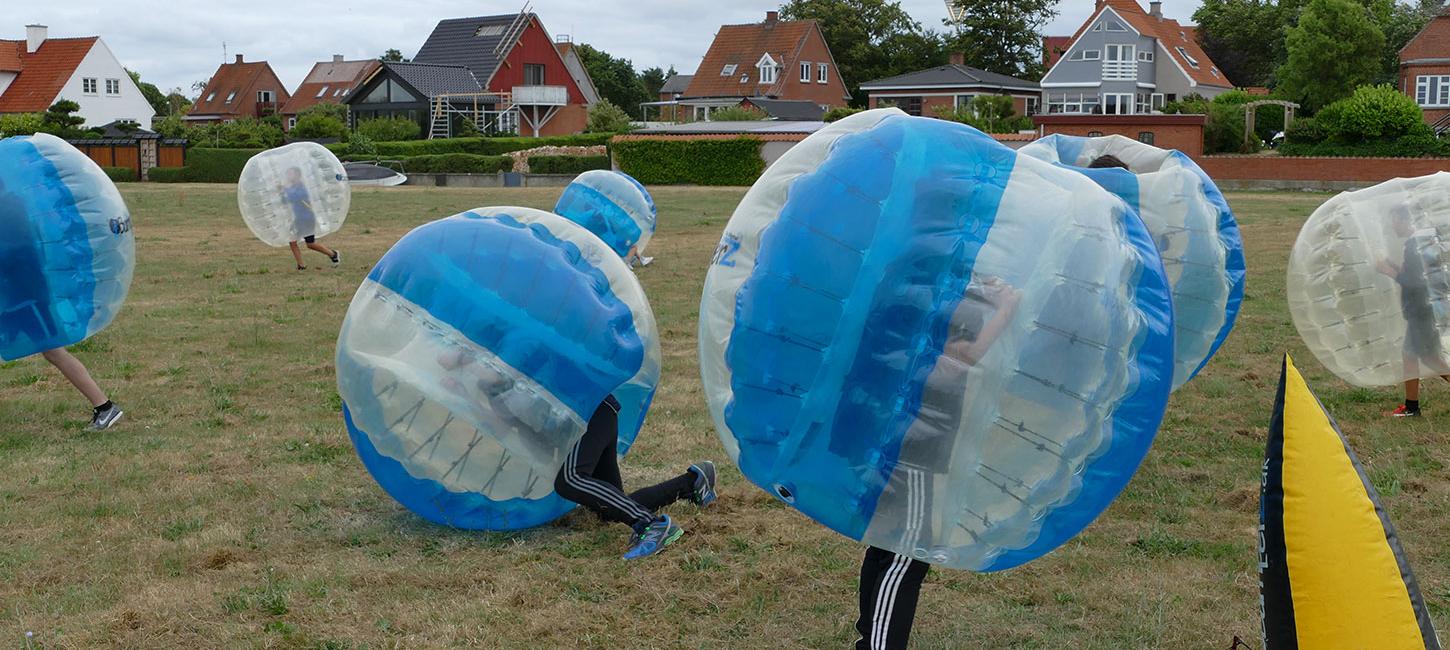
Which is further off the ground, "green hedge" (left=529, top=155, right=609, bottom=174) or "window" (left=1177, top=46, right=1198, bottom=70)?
"window" (left=1177, top=46, right=1198, bottom=70)

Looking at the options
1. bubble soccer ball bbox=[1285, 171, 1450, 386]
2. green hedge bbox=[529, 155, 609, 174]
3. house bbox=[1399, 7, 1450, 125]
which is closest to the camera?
bubble soccer ball bbox=[1285, 171, 1450, 386]

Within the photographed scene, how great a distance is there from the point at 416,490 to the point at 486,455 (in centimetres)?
48

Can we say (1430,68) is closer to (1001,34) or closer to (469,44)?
(1001,34)

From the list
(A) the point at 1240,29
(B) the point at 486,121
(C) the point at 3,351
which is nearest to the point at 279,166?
(C) the point at 3,351

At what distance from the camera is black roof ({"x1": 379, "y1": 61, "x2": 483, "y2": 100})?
6831 centimetres

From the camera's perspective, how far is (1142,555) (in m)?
6.05

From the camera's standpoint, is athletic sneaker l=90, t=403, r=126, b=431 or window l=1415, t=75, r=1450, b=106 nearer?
athletic sneaker l=90, t=403, r=126, b=431

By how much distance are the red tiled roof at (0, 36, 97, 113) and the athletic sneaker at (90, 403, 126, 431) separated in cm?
6652

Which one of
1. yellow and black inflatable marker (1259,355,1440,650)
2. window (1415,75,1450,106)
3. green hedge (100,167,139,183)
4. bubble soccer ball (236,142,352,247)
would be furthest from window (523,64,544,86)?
yellow and black inflatable marker (1259,355,1440,650)

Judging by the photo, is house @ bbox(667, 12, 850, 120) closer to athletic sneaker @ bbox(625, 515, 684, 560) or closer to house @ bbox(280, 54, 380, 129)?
house @ bbox(280, 54, 380, 129)

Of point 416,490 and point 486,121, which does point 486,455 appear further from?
point 486,121

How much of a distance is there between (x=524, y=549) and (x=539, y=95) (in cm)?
6541

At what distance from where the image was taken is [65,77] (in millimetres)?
68062

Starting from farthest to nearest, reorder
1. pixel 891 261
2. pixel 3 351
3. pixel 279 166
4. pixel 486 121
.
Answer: pixel 486 121
pixel 279 166
pixel 3 351
pixel 891 261
